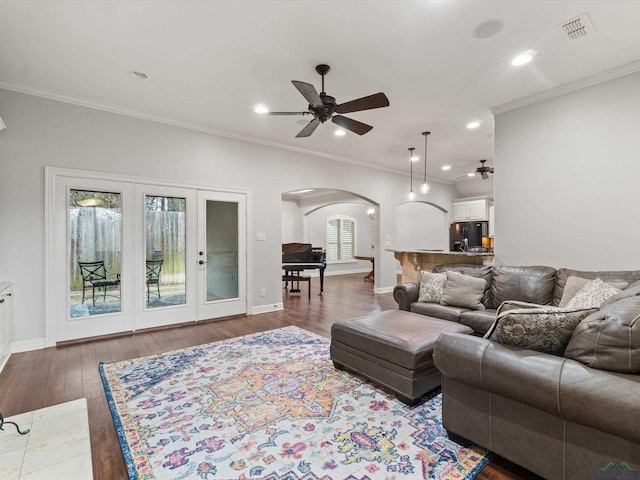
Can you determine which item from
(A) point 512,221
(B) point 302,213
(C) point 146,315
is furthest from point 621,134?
(B) point 302,213

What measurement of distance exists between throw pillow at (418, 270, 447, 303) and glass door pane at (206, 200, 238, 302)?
3019 millimetres

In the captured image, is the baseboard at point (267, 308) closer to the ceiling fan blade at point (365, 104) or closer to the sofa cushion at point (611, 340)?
the ceiling fan blade at point (365, 104)

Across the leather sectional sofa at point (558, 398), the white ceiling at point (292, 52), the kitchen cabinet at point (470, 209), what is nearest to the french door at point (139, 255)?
the white ceiling at point (292, 52)

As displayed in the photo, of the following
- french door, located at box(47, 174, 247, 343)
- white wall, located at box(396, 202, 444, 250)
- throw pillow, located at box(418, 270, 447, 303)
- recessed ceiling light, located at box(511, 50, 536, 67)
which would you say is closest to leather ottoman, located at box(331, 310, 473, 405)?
throw pillow, located at box(418, 270, 447, 303)

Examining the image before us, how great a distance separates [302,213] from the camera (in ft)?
36.4

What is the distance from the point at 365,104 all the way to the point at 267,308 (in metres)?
3.85

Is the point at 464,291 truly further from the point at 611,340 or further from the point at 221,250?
the point at 221,250

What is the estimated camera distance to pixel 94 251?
4.09 meters

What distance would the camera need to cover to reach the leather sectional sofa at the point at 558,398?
129 centimetres

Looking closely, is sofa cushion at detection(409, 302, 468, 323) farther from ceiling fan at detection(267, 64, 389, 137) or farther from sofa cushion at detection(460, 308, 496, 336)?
ceiling fan at detection(267, 64, 389, 137)

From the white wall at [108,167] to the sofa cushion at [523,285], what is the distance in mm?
3538

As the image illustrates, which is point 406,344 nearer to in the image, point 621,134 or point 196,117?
point 621,134

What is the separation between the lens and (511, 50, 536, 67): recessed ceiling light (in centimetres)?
302

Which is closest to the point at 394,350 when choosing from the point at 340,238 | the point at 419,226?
the point at 340,238
